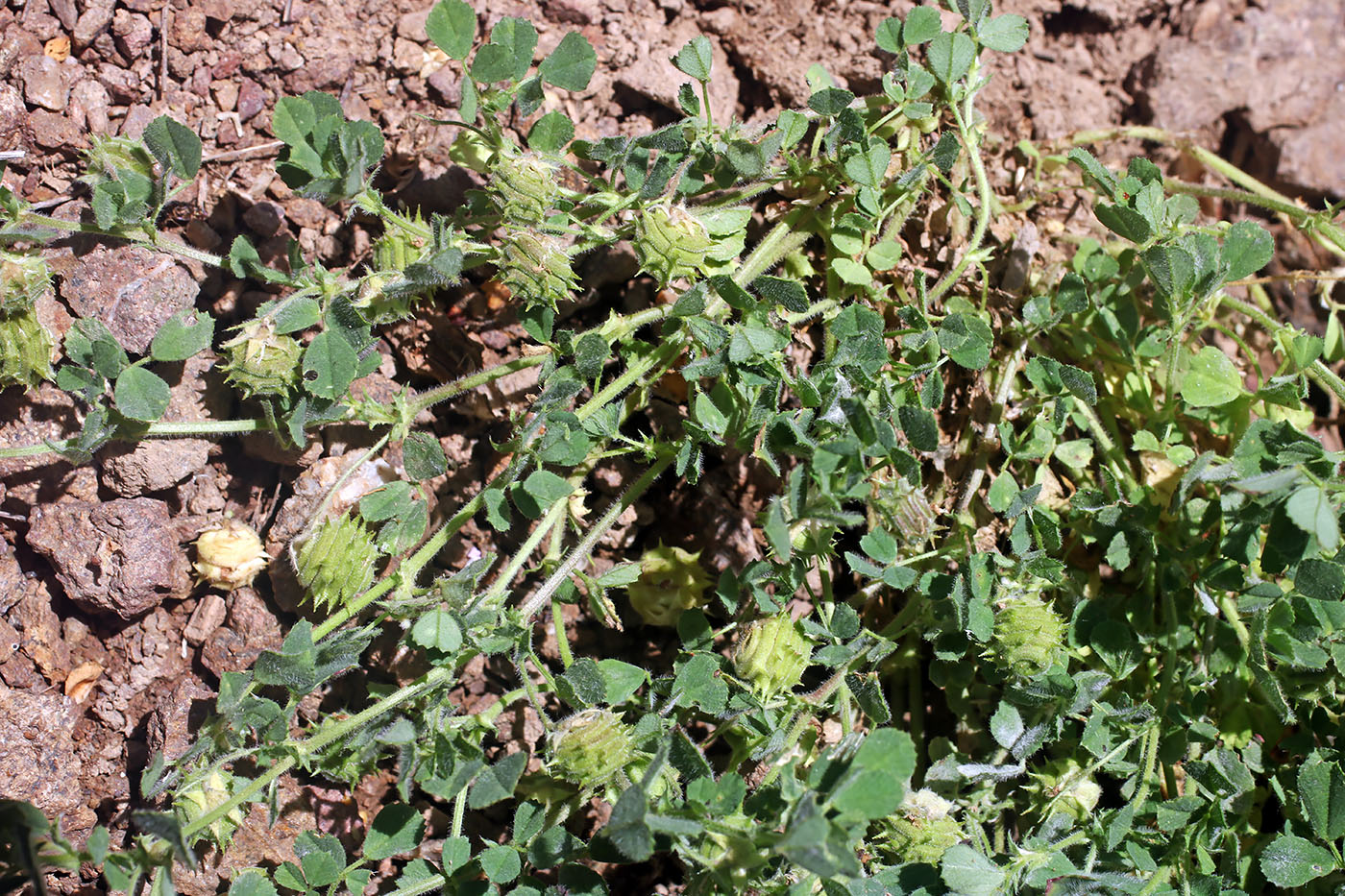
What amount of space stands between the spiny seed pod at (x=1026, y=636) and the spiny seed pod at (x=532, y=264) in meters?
1.15

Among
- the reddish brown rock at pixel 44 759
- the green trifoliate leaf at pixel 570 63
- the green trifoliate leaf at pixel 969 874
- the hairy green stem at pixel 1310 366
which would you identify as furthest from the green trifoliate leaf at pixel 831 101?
the reddish brown rock at pixel 44 759

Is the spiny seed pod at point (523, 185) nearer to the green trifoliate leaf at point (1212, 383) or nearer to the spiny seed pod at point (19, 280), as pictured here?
the spiny seed pod at point (19, 280)

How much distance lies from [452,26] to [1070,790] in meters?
2.13

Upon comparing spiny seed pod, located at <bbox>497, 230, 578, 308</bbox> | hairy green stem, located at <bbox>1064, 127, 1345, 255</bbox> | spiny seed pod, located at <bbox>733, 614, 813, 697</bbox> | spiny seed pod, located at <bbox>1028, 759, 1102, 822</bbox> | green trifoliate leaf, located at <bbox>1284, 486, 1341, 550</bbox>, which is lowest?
spiny seed pod, located at <bbox>1028, 759, 1102, 822</bbox>

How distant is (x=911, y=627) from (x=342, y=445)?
55.0 inches

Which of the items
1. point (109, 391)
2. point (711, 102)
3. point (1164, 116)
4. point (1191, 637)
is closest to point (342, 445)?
point (109, 391)

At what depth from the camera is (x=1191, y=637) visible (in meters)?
2.28

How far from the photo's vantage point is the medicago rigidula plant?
1914mm

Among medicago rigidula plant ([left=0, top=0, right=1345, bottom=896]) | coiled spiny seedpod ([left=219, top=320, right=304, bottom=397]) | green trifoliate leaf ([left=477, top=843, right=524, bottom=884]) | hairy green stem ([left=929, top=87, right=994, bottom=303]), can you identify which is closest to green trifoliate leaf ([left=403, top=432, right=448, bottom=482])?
medicago rigidula plant ([left=0, top=0, right=1345, bottom=896])

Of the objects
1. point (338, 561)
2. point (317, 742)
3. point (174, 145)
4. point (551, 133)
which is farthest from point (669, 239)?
point (317, 742)

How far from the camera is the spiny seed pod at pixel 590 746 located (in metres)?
1.86

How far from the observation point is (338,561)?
6.51ft

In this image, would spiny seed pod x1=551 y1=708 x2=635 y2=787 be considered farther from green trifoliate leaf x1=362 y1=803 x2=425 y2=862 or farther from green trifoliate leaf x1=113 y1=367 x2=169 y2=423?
green trifoliate leaf x1=113 y1=367 x2=169 y2=423

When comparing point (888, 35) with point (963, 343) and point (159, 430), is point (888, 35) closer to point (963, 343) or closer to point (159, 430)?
point (963, 343)
